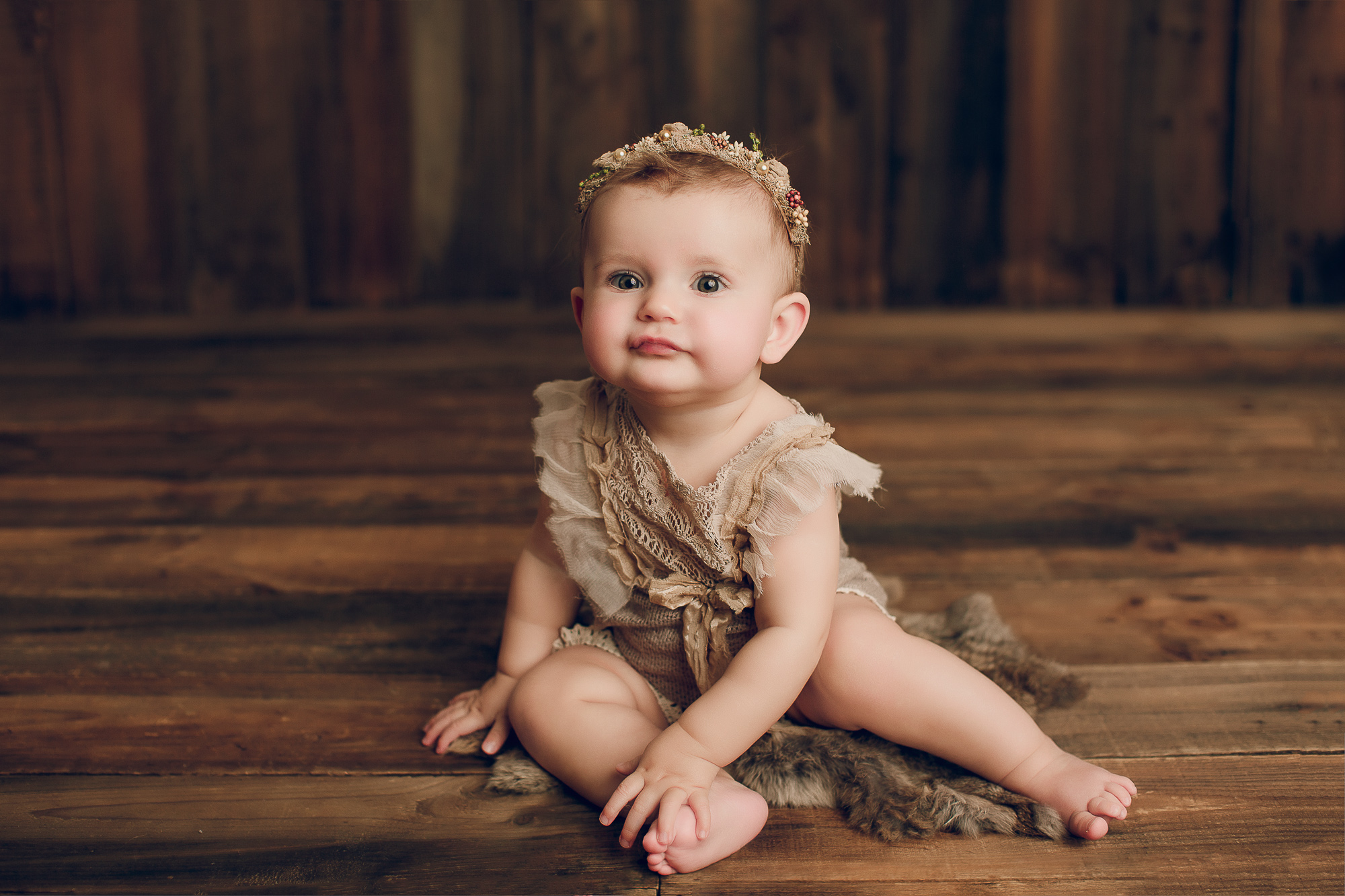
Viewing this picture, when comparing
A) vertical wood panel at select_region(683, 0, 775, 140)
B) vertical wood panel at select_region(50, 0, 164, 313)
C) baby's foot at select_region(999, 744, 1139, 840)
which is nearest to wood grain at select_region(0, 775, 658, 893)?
baby's foot at select_region(999, 744, 1139, 840)

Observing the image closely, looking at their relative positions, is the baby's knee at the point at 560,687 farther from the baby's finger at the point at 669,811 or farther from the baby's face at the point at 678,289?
the baby's face at the point at 678,289

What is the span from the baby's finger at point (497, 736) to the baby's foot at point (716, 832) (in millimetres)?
203

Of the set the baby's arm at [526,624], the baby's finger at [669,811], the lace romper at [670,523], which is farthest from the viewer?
the baby's arm at [526,624]

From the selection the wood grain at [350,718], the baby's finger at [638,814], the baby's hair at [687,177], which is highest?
the baby's hair at [687,177]

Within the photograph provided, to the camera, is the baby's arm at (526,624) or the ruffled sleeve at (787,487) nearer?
the ruffled sleeve at (787,487)

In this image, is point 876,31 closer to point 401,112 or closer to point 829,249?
point 829,249

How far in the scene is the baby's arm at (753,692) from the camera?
722 millimetres

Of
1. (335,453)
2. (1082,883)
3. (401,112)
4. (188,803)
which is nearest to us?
(1082,883)

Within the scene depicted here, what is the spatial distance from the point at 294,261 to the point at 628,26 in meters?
1.17

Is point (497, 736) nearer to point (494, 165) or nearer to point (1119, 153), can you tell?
point (494, 165)

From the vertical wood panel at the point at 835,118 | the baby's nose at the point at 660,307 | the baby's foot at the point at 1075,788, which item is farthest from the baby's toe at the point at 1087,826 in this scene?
the vertical wood panel at the point at 835,118

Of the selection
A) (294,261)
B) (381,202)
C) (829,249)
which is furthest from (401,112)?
(829,249)

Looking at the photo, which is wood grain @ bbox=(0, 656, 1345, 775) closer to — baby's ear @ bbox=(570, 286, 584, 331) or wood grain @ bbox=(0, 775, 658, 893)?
wood grain @ bbox=(0, 775, 658, 893)

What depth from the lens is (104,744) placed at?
90 cm
